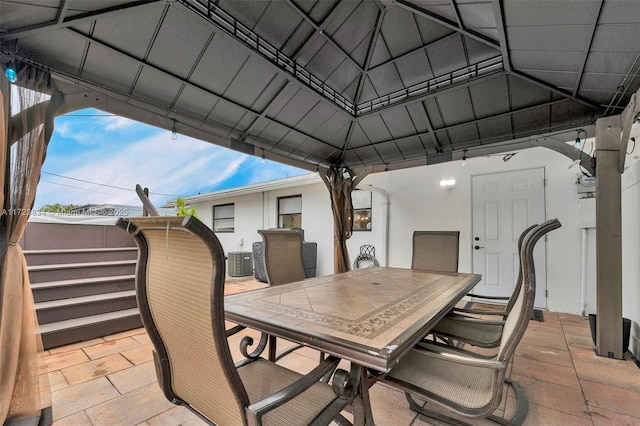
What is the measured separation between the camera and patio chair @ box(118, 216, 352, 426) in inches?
31.8

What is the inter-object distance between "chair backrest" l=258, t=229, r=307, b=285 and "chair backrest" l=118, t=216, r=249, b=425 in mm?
1355

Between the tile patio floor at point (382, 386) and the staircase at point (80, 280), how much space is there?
206 mm

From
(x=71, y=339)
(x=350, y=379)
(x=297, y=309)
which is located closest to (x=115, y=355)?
(x=71, y=339)

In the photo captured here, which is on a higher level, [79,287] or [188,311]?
[188,311]

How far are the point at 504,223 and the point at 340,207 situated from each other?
282cm

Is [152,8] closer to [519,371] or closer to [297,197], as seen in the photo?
[519,371]

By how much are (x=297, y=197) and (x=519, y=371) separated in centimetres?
607

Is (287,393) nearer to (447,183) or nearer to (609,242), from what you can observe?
(609,242)

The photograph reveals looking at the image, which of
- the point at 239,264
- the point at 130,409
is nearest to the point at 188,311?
the point at 130,409

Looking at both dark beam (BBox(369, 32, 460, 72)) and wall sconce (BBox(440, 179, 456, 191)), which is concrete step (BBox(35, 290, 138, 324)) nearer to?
dark beam (BBox(369, 32, 460, 72))

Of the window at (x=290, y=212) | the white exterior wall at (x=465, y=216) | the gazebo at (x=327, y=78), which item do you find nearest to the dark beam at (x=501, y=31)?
the gazebo at (x=327, y=78)

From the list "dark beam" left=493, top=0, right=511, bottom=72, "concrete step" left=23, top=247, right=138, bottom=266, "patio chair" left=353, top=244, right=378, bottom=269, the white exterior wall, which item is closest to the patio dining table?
"dark beam" left=493, top=0, right=511, bottom=72

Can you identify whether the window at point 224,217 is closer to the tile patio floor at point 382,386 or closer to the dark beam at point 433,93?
the tile patio floor at point 382,386

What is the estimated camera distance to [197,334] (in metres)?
0.88
